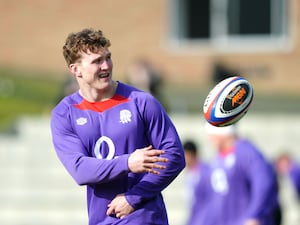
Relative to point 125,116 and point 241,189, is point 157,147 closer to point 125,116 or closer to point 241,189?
point 125,116

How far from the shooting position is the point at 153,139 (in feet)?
21.8

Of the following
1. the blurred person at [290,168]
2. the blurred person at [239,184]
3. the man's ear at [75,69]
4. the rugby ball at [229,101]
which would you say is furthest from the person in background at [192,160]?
the man's ear at [75,69]

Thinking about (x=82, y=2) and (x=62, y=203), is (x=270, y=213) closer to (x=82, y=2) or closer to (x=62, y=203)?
(x=62, y=203)

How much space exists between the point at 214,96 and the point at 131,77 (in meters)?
9.16

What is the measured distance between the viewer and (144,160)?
248 inches

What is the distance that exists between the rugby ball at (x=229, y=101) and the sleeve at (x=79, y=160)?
2.64 ft

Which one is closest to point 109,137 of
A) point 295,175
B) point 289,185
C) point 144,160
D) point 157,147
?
point 157,147

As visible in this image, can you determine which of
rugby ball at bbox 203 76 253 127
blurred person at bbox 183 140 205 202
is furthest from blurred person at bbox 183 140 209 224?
rugby ball at bbox 203 76 253 127

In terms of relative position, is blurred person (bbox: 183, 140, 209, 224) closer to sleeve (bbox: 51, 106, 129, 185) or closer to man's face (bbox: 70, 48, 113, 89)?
sleeve (bbox: 51, 106, 129, 185)

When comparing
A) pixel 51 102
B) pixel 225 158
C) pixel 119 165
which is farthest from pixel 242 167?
pixel 51 102

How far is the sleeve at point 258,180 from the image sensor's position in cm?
989

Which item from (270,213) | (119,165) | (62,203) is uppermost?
(119,165)

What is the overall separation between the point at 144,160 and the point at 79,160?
0.49 m

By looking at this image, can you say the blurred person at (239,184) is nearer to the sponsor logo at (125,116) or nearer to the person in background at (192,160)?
the person in background at (192,160)
